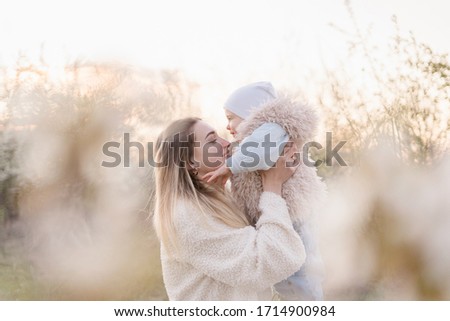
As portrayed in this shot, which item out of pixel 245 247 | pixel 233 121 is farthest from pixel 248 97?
pixel 245 247

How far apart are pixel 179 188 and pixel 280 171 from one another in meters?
0.29

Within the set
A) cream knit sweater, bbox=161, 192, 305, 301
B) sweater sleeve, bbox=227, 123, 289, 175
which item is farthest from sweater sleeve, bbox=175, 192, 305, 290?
sweater sleeve, bbox=227, 123, 289, 175

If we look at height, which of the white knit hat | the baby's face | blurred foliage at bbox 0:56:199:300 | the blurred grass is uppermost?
the white knit hat

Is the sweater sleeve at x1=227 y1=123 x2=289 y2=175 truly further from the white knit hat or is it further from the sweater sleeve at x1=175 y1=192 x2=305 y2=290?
the white knit hat

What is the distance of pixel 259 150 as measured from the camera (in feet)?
5.18

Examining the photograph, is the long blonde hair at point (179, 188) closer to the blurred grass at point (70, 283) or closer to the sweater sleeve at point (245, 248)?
the sweater sleeve at point (245, 248)

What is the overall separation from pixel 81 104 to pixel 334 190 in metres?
1.58

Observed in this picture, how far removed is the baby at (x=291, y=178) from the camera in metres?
1.59

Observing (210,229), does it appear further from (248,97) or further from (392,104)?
(392,104)

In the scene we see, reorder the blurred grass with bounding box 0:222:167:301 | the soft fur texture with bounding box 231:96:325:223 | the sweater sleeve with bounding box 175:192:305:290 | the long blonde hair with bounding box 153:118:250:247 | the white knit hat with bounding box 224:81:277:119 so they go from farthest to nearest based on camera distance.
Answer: the blurred grass with bounding box 0:222:167:301, the white knit hat with bounding box 224:81:277:119, the soft fur texture with bounding box 231:96:325:223, the long blonde hair with bounding box 153:118:250:247, the sweater sleeve with bounding box 175:192:305:290

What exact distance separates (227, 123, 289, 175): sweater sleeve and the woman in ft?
0.16

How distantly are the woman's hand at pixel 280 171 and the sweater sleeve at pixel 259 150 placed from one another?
0.02 meters

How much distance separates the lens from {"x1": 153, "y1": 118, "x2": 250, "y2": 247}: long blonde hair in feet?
5.06
